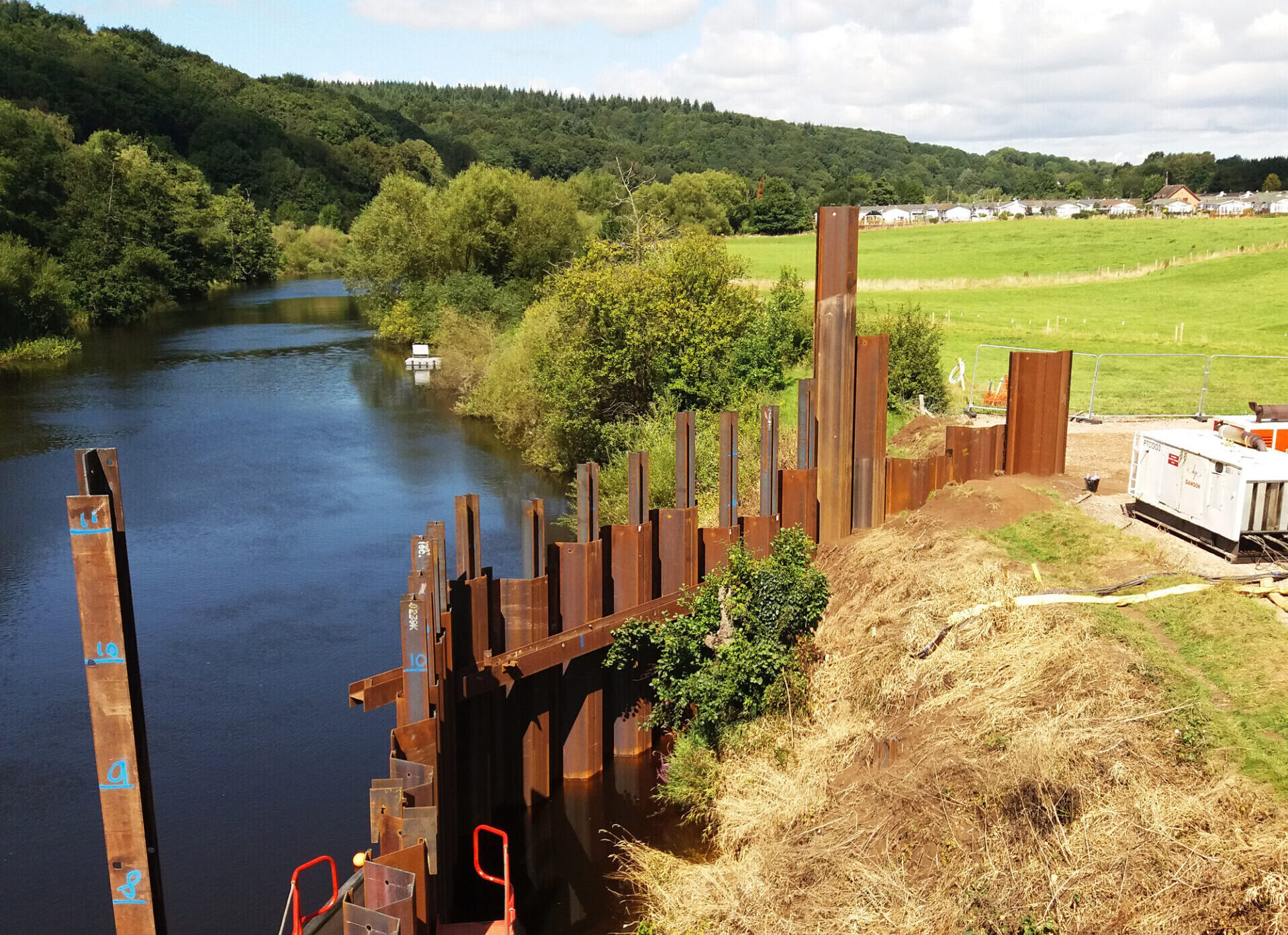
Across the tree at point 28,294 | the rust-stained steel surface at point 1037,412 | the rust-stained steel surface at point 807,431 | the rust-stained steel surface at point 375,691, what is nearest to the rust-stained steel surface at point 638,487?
the rust-stained steel surface at point 807,431

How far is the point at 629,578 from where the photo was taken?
47.8 feet

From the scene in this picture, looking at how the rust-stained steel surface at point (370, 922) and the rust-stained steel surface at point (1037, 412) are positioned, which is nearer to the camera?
the rust-stained steel surface at point (370, 922)

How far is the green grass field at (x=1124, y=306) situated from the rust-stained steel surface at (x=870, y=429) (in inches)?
513

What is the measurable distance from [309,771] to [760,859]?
25.4 ft

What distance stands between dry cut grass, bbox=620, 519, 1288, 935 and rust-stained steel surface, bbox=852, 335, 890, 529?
237cm

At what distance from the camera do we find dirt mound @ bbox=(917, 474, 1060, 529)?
15.7m

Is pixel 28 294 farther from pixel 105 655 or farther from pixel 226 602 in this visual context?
pixel 105 655

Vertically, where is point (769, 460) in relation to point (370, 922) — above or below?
above

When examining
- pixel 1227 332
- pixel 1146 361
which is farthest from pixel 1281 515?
pixel 1227 332

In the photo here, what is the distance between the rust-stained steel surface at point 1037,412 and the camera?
57.6 feet

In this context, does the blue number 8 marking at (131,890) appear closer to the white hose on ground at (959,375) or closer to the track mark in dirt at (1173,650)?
the track mark in dirt at (1173,650)

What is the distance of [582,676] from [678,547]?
219 centimetres

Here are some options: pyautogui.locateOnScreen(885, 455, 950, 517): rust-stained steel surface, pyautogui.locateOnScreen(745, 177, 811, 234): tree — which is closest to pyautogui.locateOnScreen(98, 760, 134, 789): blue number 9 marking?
pyautogui.locateOnScreen(885, 455, 950, 517): rust-stained steel surface

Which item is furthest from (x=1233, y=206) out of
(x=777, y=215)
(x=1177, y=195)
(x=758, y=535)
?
(x=758, y=535)
